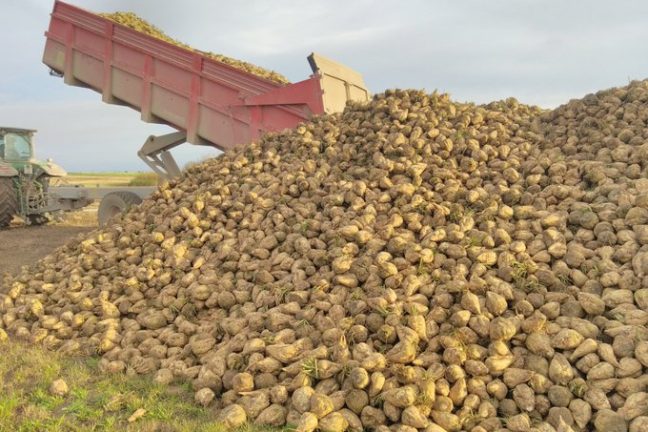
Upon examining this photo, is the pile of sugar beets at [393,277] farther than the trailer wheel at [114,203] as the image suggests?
No

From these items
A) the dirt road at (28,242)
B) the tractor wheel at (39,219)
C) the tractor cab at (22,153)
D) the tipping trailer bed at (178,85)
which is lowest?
the dirt road at (28,242)

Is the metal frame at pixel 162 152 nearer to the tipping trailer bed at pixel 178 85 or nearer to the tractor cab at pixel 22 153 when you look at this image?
the tipping trailer bed at pixel 178 85

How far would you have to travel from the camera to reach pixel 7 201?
9.79 metres

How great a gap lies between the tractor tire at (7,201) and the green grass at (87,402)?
695 centimetres

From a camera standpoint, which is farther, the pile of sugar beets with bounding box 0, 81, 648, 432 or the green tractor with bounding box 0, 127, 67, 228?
the green tractor with bounding box 0, 127, 67, 228

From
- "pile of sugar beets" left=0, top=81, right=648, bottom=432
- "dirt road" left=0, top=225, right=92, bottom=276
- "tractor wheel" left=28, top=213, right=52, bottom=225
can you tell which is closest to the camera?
"pile of sugar beets" left=0, top=81, right=648, bottom=432

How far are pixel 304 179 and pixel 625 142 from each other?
3055mm

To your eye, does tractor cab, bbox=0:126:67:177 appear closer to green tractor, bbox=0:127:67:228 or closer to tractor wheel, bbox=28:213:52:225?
green tractor, bbox=0:127:67:228

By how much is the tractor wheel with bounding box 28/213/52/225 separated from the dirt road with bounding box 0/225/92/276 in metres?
0.33

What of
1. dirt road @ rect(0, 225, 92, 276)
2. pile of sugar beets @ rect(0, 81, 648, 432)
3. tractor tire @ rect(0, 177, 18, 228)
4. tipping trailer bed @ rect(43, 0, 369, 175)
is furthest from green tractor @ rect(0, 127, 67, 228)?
pile of sugar beets @ rect(0, 81, 648, 432)

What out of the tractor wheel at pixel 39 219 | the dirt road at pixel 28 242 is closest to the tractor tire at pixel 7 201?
the dirt road at pixel 28 242

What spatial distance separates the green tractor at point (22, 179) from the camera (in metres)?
9.85

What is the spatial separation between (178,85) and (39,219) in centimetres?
536

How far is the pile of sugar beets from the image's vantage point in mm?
2963
